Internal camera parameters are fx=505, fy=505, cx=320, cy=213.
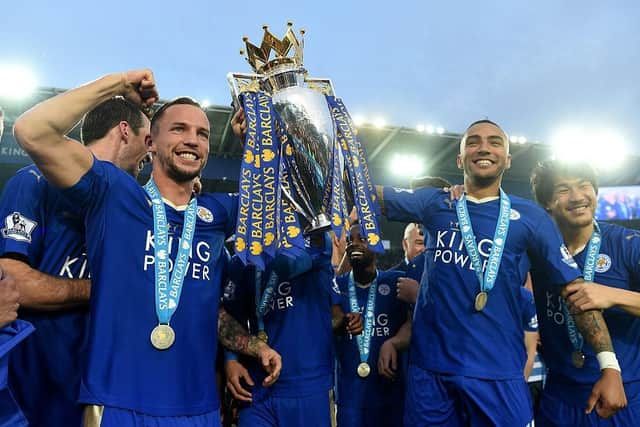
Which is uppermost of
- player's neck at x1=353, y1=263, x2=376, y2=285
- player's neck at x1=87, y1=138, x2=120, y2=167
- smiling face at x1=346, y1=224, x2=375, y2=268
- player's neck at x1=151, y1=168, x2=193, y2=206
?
player's neck at x1=87, y1=138, x2=120, y2=167

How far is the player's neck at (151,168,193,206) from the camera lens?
2.25 m

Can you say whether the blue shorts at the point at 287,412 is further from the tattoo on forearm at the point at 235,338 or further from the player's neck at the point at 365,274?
the player's neck at the point at 365,274

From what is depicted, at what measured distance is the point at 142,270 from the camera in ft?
Answer: 6.50

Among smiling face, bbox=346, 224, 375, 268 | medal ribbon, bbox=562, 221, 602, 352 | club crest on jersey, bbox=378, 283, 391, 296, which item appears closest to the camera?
medal ribbon, bbox=562, 221, 602, 352

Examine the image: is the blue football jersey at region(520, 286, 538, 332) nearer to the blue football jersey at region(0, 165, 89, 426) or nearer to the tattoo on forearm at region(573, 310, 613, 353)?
the tattoo on forearm at region(573, 310, 613, 353)

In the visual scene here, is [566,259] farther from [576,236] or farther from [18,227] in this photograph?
[18,227]

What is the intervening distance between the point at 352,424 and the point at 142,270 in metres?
2.36

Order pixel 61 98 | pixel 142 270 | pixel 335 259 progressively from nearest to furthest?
1. pixel 61 98
2. pixel 142 270
3. pixel 335 259

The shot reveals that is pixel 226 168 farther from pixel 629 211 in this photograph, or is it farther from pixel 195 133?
pixel 629 211

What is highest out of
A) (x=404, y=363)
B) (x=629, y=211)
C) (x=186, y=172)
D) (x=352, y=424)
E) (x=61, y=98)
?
(x=629, y=211)

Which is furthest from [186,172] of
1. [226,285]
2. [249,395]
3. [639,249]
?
[639,249]

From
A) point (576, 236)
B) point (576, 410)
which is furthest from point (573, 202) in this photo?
point (576, 410)

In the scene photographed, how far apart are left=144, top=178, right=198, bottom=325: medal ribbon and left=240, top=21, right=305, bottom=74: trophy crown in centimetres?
81

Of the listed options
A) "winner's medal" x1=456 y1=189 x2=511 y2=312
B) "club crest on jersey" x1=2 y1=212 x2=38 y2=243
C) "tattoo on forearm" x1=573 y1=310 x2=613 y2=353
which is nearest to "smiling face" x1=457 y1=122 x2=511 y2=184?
"winner's medal" x1=456 y1=189 x2=511 y2=312
